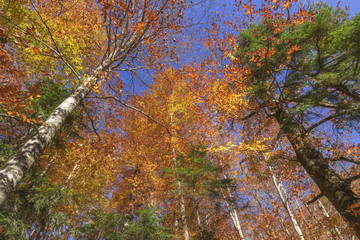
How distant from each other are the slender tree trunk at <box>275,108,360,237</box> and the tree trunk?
20.1 ft

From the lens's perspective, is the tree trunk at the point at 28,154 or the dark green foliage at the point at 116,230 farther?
the dark green foliage at the point at 116,230

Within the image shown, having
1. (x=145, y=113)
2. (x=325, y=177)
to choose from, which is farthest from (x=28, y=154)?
(x=325, y=177)

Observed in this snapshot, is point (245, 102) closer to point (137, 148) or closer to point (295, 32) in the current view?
point (295, 32)

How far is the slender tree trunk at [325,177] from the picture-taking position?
3.55 meters

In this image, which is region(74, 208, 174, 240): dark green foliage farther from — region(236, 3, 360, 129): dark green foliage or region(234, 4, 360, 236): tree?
region(236, 3, 360, 129): dark green foliage

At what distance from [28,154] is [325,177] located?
673 centimetres

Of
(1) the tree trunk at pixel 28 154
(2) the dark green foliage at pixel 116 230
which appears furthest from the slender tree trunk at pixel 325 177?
(1) the tree trunk at pixel 28 154

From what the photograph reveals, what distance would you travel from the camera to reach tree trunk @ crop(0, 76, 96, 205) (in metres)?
2.09

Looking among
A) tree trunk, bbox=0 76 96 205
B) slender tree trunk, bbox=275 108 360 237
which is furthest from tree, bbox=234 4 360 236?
tree trunk, bbox=0 76 96 205

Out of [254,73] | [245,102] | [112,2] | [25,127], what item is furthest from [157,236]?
[254,73]

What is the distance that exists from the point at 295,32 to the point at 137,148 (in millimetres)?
11153

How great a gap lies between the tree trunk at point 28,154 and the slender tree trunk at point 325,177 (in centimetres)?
612

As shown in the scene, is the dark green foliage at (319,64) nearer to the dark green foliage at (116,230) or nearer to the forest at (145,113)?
the forest at (145,113)

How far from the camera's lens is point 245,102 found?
7.63m
